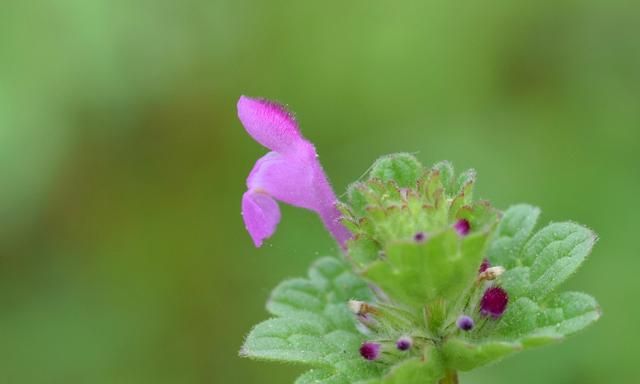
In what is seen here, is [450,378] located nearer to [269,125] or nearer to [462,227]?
[462,227]

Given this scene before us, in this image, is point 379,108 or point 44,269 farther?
point 379,108

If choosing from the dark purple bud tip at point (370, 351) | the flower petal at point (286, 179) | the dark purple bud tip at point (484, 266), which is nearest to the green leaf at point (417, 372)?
the dark purple bud tip at point (370, 351)

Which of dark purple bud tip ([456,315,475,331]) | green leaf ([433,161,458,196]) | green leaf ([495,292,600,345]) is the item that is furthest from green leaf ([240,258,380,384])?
green leaf ([433,161,458,196])

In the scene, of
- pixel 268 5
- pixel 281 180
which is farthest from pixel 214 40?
pixel 281 180

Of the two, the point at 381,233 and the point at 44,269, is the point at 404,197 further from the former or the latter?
the point at 44,269

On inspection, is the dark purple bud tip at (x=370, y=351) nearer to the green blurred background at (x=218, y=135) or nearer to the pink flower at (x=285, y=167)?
the pink flower at (x=285, y=167)
